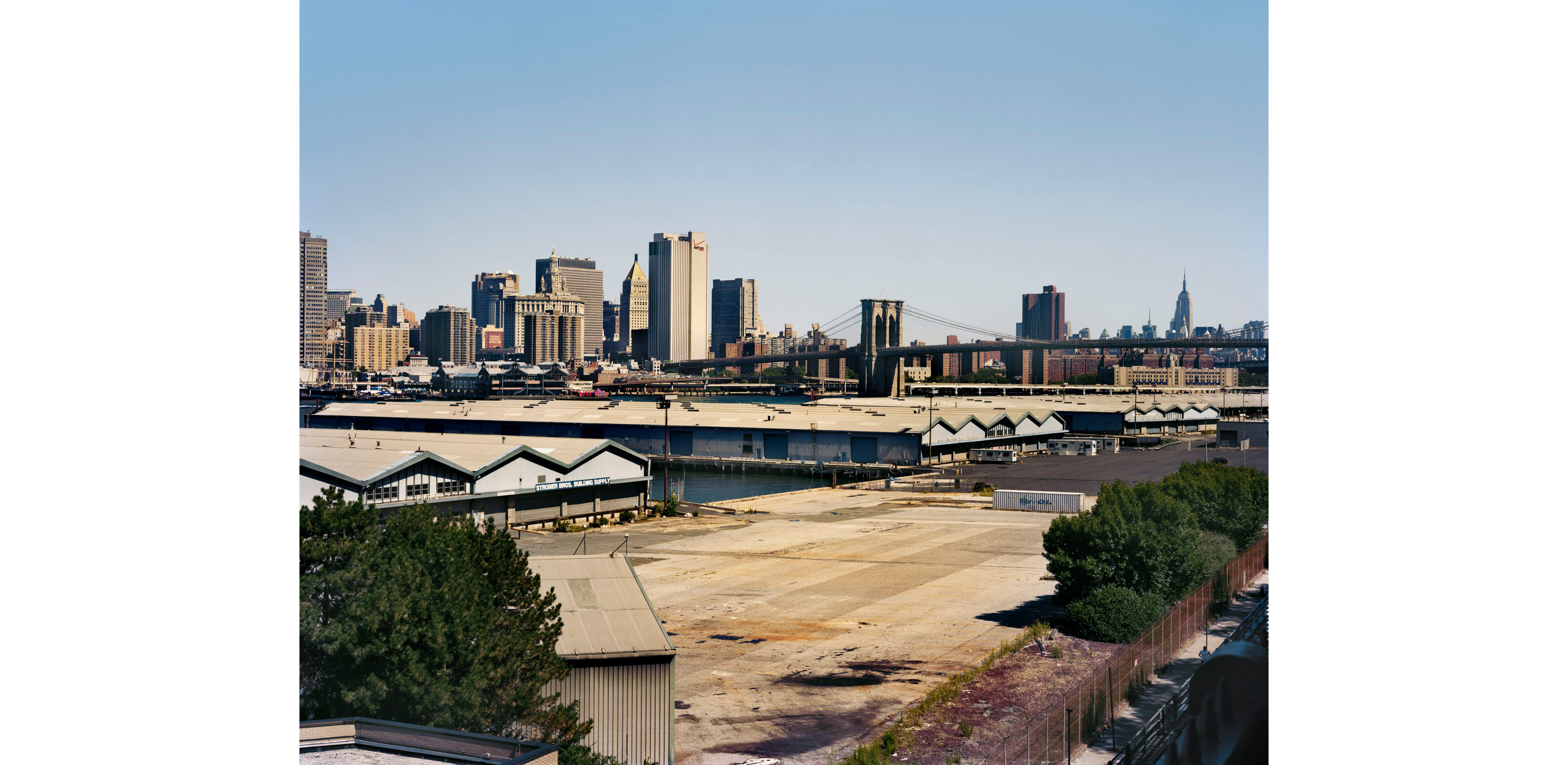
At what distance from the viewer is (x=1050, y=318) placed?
32875mm

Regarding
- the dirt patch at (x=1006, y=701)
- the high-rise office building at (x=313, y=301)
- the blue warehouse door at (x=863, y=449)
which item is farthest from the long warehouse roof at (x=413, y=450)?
the blue warehouse door at (x=863, y=449)

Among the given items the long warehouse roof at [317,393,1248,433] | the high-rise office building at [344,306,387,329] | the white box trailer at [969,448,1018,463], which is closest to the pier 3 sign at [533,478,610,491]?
the high-rise office building at [344,306,387,329]

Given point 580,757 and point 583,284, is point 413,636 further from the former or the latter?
point 583,284

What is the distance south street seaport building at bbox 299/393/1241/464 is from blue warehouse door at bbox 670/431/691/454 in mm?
31

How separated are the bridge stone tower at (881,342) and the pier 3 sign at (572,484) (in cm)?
4233

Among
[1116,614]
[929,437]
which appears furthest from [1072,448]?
[1116,614]

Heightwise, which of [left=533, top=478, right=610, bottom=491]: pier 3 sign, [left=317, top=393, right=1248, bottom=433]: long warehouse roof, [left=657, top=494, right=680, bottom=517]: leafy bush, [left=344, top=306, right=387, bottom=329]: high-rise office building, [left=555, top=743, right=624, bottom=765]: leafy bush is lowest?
[left=657, top=494, right=680, bottom=517]: leafy bush

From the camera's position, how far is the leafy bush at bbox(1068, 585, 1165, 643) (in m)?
14.1

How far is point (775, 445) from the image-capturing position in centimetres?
4756

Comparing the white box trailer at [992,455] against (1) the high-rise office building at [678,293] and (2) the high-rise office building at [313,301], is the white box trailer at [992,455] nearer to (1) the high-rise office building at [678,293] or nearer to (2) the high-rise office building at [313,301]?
(1) the high-rise office building at [678,293]

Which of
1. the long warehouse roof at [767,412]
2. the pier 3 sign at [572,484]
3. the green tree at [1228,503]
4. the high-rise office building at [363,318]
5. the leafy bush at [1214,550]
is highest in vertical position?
the high-rise office building at [363,318]

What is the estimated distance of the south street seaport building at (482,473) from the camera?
2098 cm

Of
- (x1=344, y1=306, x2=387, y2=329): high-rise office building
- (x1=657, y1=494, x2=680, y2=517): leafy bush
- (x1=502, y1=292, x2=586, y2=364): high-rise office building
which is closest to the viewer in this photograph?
(x1=344, y1=306, x2=387, y2=329): high-rise office building

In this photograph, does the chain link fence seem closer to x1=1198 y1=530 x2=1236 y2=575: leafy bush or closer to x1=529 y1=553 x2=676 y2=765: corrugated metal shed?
x1=1198 y1=530 x2=1236 y2=575: leafy bush
